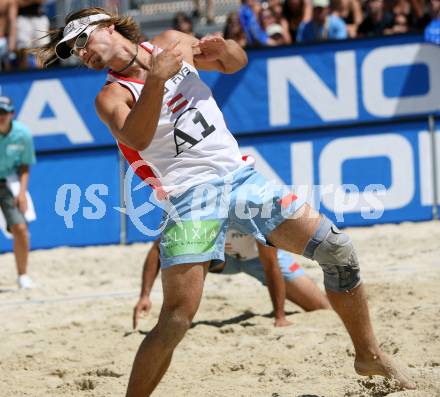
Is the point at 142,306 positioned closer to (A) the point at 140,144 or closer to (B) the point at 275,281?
(B) the point at 275,281

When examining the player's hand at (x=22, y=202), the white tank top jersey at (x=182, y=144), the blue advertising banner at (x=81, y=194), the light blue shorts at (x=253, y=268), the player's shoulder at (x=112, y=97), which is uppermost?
the player's shoulder at (x=112, y=97)

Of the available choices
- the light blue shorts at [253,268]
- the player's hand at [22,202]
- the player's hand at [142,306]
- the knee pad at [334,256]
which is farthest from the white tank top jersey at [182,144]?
the player's hand at [22,202]

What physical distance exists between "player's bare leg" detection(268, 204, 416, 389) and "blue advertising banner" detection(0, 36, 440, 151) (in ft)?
17.0

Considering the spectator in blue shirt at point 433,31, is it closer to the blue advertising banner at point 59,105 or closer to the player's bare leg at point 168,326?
the blue advertising banner at point 59,105

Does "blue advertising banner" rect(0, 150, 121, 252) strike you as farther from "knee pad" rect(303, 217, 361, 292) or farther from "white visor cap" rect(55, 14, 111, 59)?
"knee pad" rect(303, 217, 361, 292)

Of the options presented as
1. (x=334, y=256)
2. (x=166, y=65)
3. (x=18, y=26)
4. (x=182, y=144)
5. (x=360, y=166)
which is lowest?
(x=360, y=166)

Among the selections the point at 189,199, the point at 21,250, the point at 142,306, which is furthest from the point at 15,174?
the point at 189,199

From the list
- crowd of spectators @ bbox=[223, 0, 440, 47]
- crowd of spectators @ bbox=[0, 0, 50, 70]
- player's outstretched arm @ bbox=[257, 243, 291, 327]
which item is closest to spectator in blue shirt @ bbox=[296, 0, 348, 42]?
crowd of spectators @ bbox=[223, 0, 440, 47]

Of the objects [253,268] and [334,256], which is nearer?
[334,256]

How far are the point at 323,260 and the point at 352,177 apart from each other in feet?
17.0

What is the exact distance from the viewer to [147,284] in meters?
5.47

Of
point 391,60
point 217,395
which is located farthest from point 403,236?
point 217,395

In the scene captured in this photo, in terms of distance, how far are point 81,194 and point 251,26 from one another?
3250 mm

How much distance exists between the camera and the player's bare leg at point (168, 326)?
3725 mm
